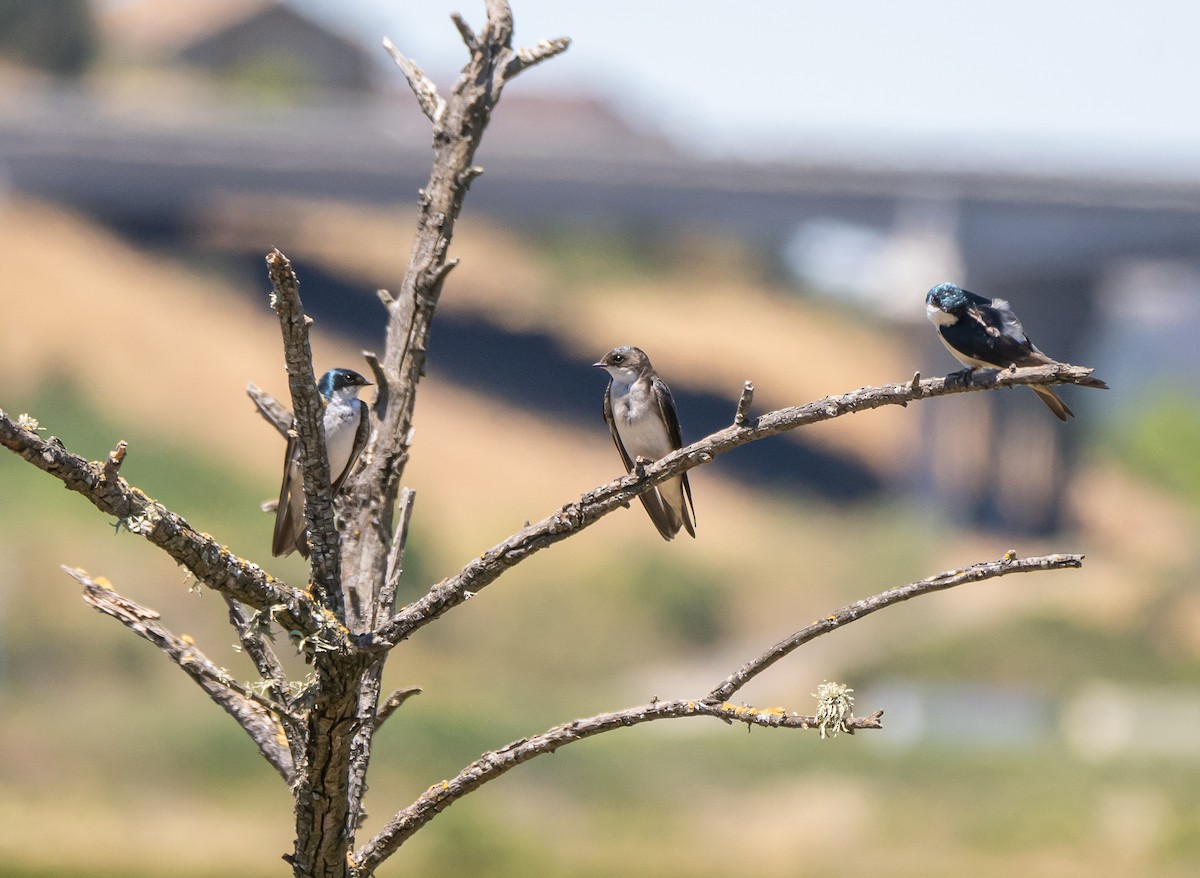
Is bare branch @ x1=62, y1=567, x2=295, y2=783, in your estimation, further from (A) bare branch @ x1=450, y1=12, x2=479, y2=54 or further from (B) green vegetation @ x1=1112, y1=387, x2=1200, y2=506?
(B) green vegetation @ x1=1112, y1=387, x2=1200, y2=506

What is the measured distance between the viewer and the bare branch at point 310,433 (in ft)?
17.7

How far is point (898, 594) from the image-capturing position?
19.3 feet

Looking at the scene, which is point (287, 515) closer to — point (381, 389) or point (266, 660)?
point (381, 389)

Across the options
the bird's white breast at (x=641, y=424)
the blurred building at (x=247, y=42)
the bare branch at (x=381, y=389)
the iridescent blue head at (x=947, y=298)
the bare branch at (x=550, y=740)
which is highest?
the blurred building at (x=247, y=42)

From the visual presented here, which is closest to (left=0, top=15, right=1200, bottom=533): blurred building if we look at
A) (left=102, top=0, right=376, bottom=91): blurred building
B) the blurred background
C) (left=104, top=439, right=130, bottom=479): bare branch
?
the blurred background

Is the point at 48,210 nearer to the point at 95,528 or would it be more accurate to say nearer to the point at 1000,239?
the point at 95,528

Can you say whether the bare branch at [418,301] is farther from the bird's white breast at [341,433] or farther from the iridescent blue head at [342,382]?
the iridescent blue head at [342,382]

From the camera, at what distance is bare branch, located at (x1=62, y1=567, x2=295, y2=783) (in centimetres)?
661

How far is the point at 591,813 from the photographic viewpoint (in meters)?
35.7

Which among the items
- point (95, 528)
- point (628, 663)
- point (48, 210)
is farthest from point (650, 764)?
point (48, 210)

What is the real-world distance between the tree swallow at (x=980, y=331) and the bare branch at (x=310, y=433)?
2955 mm

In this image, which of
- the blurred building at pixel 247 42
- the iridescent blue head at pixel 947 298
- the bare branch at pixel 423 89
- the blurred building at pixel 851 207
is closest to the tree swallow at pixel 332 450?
the bare branch at pixel 423 89

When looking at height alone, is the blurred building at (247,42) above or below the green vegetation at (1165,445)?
above

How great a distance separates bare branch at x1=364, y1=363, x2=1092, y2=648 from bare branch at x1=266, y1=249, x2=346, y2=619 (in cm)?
29
